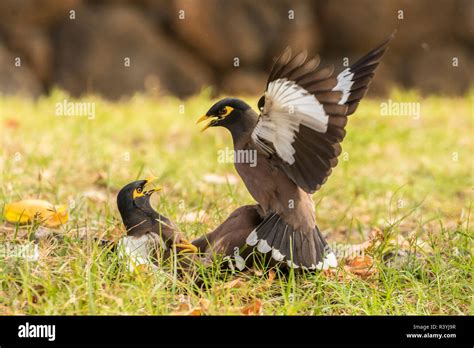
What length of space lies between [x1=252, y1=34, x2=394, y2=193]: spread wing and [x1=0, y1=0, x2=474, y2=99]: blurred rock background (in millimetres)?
6656

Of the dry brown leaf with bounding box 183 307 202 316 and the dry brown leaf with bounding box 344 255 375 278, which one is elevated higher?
the dry brown leaf with bounding box 344 255 375 278

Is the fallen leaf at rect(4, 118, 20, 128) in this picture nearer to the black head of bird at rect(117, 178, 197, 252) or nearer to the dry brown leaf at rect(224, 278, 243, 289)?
the black head of bird at rect(117, 178, 197, 252)

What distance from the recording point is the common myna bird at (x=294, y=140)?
2689mm

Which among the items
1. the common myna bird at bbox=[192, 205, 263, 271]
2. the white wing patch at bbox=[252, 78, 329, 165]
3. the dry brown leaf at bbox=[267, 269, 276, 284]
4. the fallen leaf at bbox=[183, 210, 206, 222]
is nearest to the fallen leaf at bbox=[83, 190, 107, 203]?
the fallen leaf at bbox=[183, 210, 206, 222]

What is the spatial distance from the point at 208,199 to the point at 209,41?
582 cm

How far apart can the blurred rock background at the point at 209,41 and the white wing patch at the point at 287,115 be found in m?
A: 6.65

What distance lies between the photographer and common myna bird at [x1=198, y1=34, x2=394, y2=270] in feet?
8.82

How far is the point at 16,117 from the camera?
660 centimetres

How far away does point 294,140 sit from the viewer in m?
2.79

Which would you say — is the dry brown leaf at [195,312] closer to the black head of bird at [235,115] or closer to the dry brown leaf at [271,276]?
the dry brown leaf at [271,276]

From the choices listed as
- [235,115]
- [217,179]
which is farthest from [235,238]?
[217,179]

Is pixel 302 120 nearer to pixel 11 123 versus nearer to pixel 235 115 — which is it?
pixel 235 115
